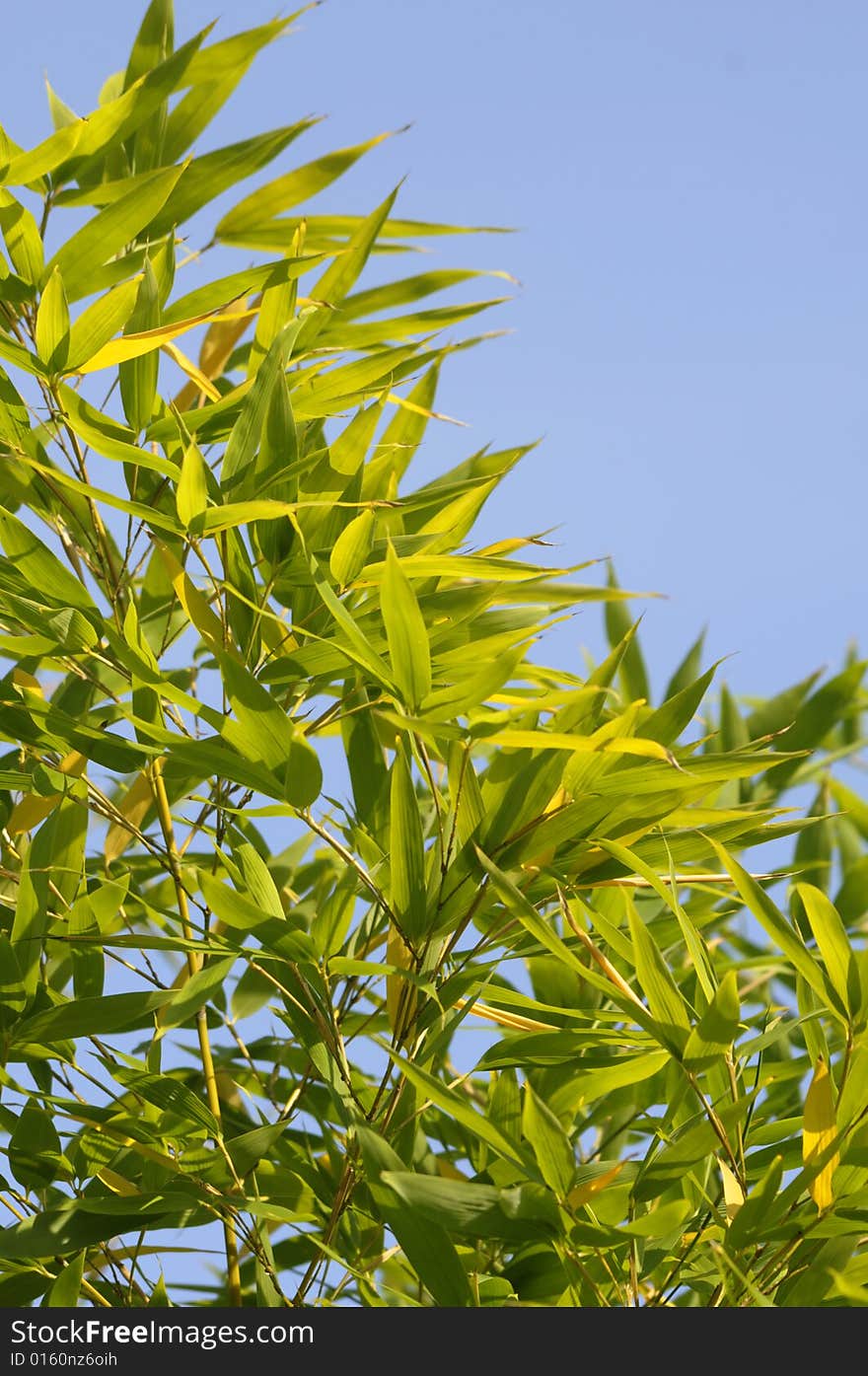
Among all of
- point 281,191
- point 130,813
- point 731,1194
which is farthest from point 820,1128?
point 281,191

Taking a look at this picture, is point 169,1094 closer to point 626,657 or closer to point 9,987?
point 9,987

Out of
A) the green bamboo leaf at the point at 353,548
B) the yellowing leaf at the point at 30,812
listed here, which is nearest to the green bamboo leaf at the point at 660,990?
the green bamboo leaf at the point at 353,548

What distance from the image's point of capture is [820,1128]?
823 millimetres

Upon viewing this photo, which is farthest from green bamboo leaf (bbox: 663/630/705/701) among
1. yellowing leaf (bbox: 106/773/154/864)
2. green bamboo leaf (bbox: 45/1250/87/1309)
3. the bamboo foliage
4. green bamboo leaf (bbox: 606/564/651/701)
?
green bamboo leaf (bbox: 45/1250/87/1309)

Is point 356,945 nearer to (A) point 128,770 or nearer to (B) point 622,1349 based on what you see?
(A) point 128,770

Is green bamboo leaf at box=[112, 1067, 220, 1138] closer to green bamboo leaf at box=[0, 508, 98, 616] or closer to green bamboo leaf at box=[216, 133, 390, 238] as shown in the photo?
green bamboo leaf at box=[0, 508, 98, 616]

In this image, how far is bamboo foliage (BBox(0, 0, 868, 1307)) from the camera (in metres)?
0.83

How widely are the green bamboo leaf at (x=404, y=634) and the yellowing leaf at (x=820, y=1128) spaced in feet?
1.16

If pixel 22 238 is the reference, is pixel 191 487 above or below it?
below

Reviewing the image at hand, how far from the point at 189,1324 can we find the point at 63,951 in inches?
13.0

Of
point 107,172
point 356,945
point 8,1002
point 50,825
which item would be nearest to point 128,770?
point 50,825

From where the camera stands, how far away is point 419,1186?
752 mm

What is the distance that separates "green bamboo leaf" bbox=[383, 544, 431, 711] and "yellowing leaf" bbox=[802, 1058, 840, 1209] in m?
0.35

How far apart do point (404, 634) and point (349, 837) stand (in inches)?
12.1
